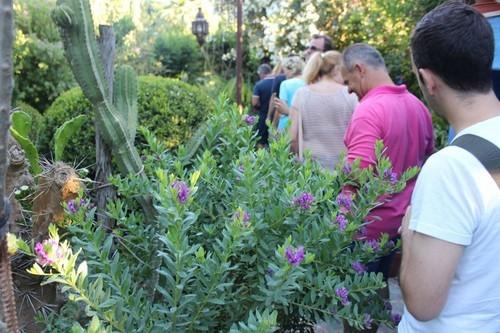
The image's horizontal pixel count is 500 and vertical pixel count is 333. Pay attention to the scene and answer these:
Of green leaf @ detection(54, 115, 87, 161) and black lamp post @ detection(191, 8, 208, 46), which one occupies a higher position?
green leaf @ detection(54, 115, 87, 161)

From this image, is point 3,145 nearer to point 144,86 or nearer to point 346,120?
point 346,120

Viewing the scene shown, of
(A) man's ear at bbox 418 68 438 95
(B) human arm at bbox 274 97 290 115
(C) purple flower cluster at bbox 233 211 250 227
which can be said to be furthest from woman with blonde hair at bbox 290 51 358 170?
(A) man's ear at bbox 418 68 438 95

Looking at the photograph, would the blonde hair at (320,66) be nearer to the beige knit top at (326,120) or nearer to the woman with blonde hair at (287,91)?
the beige knit top at (326,120)

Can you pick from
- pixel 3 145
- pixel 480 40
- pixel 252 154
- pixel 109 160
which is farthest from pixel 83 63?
pixel 480 40

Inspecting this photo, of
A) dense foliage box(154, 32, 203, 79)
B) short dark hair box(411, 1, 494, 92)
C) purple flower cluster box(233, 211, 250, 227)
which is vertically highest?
short dark hair box(411, 1, 494, 92)

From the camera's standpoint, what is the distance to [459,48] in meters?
1.53

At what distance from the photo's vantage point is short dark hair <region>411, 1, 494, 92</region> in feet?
5.02

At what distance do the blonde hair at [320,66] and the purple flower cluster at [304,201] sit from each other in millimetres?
2484

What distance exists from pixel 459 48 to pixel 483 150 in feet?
0.93

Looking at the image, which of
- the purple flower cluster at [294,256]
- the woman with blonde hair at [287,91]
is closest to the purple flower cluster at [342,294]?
the purple flower cluster at [294,256]

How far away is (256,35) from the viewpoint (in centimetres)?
1477

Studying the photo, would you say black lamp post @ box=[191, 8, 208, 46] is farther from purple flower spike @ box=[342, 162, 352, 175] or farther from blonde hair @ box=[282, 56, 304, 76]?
purple flower spike @ box=[342, 162, 352, 175]

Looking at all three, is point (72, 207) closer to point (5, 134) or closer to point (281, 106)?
point (5, 134)

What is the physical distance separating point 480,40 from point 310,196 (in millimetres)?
773
